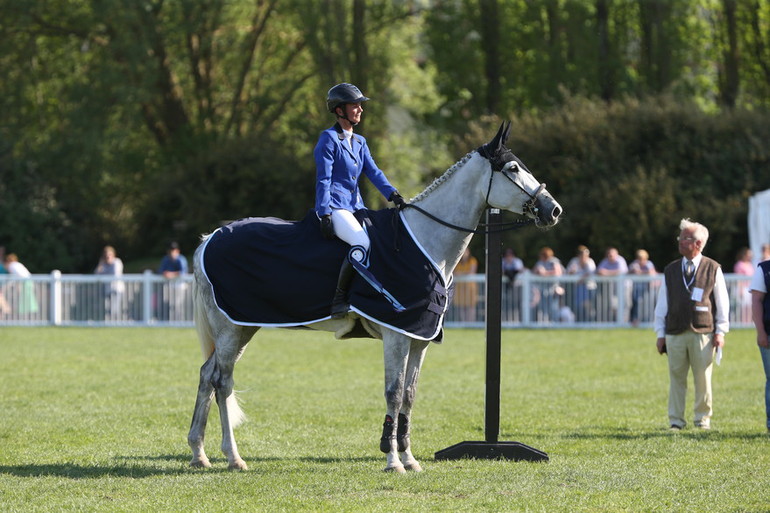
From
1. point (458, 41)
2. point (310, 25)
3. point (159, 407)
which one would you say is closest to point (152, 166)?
point (310, 25)

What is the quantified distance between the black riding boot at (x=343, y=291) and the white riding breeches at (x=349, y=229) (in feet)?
0.55

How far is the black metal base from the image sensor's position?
8.83 metres

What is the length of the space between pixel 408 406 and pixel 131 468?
2074mm

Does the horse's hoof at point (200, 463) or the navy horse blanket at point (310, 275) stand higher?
the navy horse blanket at point (310, 275)

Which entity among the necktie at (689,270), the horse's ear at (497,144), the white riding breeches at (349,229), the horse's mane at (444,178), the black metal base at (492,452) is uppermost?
→ the horse's ear at (497,144)

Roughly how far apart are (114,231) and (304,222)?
3037cm

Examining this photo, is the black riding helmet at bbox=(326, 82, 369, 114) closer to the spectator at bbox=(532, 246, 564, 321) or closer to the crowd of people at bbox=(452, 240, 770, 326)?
the crowd of people at bbox=(452, 240, 770, 326)

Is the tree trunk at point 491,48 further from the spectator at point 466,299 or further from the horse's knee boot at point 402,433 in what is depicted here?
the horse's knee boot at point 402,433

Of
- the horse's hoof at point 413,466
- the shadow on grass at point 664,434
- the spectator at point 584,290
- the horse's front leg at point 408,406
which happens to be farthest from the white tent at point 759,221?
the horse's hoof at point 413,466

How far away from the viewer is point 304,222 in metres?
8.70

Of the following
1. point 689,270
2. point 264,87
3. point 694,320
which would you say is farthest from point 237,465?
point 264,87

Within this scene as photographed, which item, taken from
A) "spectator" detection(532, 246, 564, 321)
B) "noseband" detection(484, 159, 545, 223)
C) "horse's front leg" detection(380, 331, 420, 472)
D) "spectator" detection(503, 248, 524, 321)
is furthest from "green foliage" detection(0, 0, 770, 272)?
"horse's front leg" detection(380, 331, 420, 472)

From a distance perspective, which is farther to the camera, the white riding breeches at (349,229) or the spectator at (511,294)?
the spectator at (511,294)

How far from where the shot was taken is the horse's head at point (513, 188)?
8344 millimetres
